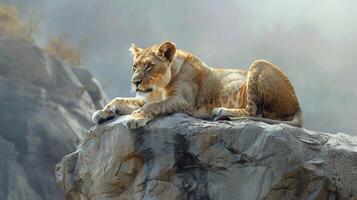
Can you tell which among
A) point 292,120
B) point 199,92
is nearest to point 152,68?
point 199,92

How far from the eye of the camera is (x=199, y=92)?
7598 mm

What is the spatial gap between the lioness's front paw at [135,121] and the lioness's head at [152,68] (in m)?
0.44

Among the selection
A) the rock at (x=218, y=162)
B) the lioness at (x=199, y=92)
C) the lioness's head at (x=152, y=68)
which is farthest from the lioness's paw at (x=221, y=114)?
the lioness's head at (x=152, y=68)

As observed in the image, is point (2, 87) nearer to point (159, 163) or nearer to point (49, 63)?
point (49, 63)

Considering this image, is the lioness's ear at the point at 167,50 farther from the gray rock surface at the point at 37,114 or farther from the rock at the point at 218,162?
the gray rock surface at the point at 37,114

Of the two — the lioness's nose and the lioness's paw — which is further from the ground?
the lioness's nose

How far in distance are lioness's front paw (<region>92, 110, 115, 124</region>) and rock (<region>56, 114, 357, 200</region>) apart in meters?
0.20

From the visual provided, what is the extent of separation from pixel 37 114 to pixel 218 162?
58.2 feet

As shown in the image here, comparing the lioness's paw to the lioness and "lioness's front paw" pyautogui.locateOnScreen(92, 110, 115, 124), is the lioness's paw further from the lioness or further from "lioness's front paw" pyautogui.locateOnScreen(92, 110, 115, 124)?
"lioness's front paw" pyautogui.locateOnScreen(92, 110, 115, 124)

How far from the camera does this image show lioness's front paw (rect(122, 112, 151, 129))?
22.0 feet

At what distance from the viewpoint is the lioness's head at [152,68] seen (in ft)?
23.6

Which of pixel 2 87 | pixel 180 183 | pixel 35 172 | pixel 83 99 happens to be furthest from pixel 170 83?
pixel 83 99

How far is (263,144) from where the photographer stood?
20.7 feet

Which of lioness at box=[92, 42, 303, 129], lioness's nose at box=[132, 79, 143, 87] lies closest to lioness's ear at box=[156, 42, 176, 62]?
lioness at box=[92, 42, 303, 129]
